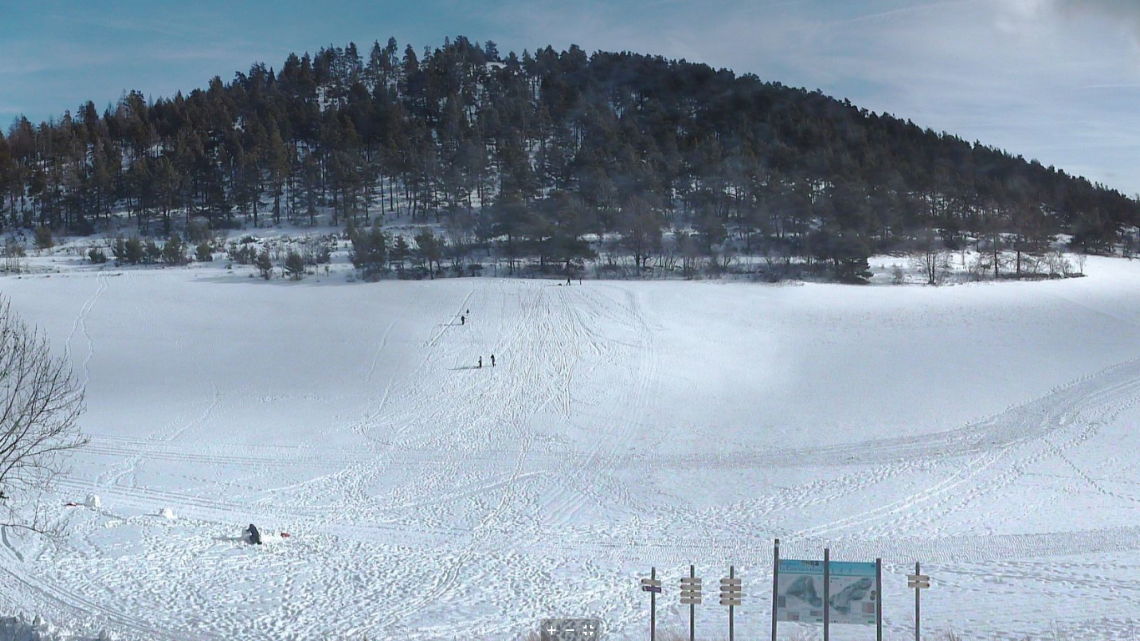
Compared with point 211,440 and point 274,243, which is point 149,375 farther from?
point 274,243

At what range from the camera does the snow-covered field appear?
1289 cm

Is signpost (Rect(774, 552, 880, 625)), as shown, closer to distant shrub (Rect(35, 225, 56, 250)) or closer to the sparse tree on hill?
the sparse tree on hill

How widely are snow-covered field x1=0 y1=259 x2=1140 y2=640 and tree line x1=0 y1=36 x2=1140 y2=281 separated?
1486cm

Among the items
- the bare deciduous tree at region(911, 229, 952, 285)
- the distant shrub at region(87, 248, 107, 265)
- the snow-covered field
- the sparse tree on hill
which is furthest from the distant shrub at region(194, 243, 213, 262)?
the bare deciduous tree at region(911, 229, 952, 285)

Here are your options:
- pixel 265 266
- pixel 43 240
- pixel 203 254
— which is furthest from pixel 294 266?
pixel 43 240

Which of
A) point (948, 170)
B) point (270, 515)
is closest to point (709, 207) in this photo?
point (948, 170)

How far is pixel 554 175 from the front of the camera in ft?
247

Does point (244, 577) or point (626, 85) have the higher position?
point (626, 85)

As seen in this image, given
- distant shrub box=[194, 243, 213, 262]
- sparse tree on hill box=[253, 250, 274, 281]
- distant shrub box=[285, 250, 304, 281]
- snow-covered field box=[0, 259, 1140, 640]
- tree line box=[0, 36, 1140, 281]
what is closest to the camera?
snow-covered field box=[0, 259, 1140, 640]

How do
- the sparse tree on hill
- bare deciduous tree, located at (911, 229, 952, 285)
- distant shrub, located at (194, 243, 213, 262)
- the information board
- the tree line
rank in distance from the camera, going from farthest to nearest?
1. the tree line
2. distant shrub, located at (194, 243, 213, 262)
3. bare deciduous tree, located at (911, 229, 952, 285)
4. the sparse tree on hill
5. the information board

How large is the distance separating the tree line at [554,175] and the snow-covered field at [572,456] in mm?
14859

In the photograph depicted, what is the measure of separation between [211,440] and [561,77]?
93773 mm

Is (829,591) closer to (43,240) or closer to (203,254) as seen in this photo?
(203,254)

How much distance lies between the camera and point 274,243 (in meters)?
60.4
